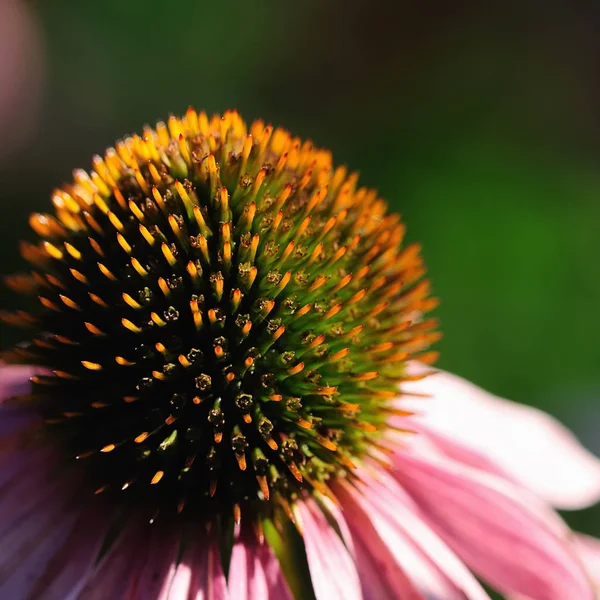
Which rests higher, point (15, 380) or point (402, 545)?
point (15, 380)

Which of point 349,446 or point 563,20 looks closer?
point 349,446

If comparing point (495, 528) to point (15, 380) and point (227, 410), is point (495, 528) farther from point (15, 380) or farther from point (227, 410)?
point (15, 380)

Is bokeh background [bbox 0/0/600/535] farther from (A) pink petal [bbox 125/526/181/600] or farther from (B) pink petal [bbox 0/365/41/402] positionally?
(A) pink petal [bbox 125/526/181/600]

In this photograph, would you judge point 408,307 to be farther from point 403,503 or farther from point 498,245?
point 498,245

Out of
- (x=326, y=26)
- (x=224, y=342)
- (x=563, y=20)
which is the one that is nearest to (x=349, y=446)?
(x=224, y=342)

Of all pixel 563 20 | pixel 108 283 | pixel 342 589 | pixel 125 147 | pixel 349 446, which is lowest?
pixel 342 589

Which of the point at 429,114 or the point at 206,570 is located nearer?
the point at 206,570

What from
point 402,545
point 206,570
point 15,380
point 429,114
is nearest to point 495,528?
point 402,545

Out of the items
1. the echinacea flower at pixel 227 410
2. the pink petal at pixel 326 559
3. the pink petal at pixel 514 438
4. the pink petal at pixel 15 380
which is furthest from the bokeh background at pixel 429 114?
the pink petal at pixel 326 559
